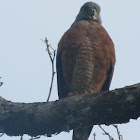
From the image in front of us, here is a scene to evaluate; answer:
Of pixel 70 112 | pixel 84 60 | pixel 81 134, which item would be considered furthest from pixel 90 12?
pixel 70 112

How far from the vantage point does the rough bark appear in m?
2.94

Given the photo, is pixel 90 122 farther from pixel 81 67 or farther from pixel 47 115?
pixel 81 67

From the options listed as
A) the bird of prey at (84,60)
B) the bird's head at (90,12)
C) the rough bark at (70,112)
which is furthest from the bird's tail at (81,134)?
the bird's head at (90,12)

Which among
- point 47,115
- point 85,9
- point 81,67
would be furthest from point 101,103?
point 85,9

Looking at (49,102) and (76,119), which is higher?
(49,102)

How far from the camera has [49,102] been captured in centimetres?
357

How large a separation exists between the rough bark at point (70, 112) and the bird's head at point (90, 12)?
2938mm

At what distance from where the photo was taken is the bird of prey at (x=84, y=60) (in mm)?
5035

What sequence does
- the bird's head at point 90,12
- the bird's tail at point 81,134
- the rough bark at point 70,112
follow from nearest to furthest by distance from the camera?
the rough bark at point 70,112
the bird's tail at point 81,134
the bird's head at point 90,12

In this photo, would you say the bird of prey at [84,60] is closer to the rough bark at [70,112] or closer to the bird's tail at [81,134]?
the bird's tail at [81,134]

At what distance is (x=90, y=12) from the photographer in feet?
20.6

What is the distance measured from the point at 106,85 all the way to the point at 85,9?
1.63 m

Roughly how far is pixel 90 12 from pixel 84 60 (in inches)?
62.4

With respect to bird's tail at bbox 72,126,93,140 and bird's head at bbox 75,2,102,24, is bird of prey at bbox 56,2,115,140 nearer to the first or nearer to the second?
bird's tail at bbox 72,126,93,140
